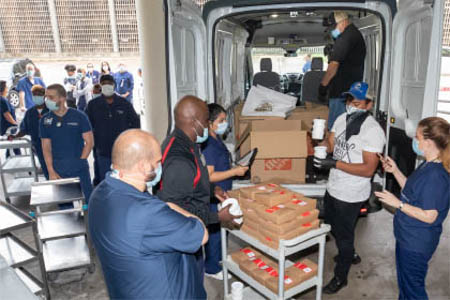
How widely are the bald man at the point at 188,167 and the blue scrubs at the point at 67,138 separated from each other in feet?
7.09

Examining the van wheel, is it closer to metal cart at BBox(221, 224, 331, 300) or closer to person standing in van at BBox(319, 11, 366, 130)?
person standing in van at BBox(319, 11, 366, 130)

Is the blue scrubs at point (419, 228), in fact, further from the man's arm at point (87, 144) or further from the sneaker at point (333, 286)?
the man's arm at point (87, 144)

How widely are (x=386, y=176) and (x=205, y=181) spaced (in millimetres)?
2267

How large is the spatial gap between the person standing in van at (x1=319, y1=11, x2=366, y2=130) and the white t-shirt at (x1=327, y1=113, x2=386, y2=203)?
4.53ft

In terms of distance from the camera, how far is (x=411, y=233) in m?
2.34

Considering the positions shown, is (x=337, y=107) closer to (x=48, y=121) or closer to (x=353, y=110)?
(x=353, y=110)

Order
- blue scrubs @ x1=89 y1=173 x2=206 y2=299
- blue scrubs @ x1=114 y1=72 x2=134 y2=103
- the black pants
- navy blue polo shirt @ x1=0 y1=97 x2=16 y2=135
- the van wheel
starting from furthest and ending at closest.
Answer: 1. blue scrubs @ x1=114 y1=72 x2=134 y2=103
2. the van wheel
3. navy blue polo shirt @ x1=0 y1=97 x2=16 y2=135
4. the black pants
5. blue scrubs @ x1=89 y1=173 x2=206 y2=299

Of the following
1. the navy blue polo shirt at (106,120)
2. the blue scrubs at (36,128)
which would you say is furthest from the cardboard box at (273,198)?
the blue scrubs at (36,128)

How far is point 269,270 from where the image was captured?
272cm

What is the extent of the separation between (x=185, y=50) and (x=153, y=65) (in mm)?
2313

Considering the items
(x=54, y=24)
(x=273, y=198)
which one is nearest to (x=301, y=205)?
(x=273, y=198)

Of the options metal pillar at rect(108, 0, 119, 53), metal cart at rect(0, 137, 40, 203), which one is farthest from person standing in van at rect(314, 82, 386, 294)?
metal pillar at rect(108, 0, 119, 53)

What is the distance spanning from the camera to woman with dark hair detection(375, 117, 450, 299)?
87.1 inches

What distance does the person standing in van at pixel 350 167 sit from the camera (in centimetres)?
269
